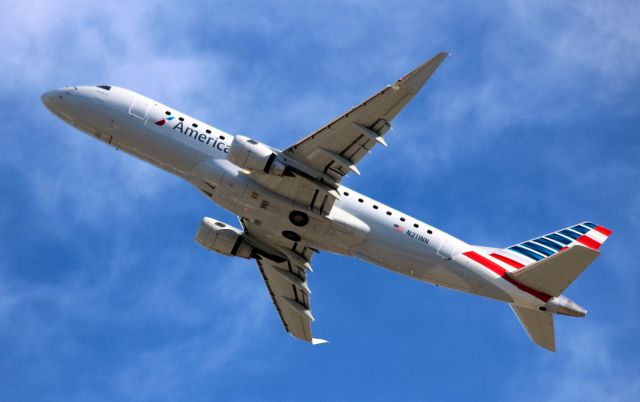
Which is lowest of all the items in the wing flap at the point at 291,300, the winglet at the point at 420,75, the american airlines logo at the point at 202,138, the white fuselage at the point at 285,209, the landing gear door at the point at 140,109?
the wing flap at the point at 291,300

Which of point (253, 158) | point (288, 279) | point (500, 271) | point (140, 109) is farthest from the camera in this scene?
point (288, 279)

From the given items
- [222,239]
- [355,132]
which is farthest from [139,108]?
[355,132]

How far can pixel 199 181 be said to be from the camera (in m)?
48.4

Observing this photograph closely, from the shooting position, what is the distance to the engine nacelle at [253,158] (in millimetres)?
45906

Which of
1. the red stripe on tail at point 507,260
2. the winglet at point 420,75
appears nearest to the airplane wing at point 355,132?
the winglet at point 420,75

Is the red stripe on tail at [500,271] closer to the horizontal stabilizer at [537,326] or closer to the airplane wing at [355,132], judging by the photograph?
the horizontal stabilizer at [537,326]

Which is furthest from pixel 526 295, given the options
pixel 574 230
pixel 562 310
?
pixel 574 230

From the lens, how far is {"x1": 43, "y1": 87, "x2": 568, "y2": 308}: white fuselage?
157 ft

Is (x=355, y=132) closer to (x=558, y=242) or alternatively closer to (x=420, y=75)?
(x=420, y=75)

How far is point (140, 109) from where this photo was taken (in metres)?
49.1

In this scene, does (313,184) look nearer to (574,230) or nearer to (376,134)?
(376,134)

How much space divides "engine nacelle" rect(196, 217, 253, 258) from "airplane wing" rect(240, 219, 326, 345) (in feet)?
2.12

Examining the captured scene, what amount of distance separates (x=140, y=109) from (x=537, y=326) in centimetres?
2482

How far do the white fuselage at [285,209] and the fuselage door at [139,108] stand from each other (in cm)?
5
